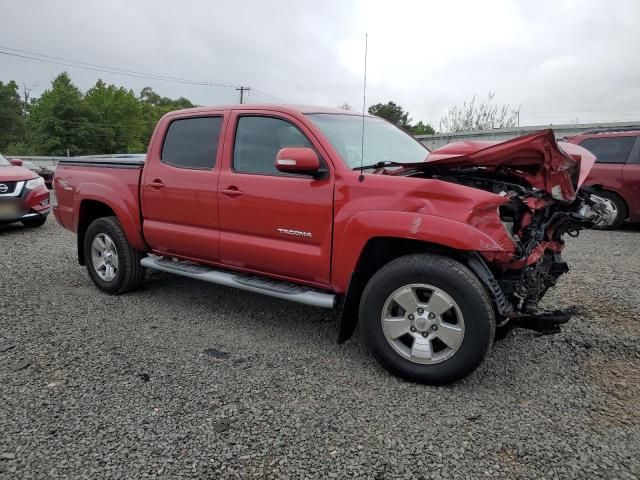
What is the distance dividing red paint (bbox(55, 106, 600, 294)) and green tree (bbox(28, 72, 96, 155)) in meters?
64.6

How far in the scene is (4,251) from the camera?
273 inches

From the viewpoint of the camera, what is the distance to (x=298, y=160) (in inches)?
125

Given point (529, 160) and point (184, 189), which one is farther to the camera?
point (184, 189)

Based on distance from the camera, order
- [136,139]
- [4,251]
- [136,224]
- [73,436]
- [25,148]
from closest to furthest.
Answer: [73,436] → [136,224] → [4,251] → [25,148] → [136,139]

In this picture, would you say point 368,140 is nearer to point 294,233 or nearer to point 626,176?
point 294,233

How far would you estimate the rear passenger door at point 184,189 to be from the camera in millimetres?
4000

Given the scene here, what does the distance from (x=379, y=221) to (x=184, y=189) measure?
191 centimetres

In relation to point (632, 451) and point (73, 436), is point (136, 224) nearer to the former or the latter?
point (73, 436)

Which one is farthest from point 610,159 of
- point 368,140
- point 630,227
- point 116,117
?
point 116,117

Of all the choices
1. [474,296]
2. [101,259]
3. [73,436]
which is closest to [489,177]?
[474,296]

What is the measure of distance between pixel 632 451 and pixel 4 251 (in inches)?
304

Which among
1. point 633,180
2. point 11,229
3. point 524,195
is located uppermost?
point 633,180

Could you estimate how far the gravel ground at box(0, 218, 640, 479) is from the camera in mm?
2316

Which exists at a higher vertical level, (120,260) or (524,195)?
(524,195)
